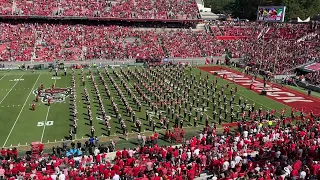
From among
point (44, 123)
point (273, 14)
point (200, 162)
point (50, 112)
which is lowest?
point (44, 123)

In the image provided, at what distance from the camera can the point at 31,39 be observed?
47094 mm

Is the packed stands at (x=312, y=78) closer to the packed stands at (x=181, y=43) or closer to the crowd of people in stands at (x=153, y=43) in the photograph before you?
the crowd of people in stands at (x=153, y=43)

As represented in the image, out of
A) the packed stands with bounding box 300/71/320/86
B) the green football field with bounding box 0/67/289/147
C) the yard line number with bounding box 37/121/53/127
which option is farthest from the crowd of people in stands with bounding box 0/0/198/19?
the yard line number with bounding box 37/121/53/127

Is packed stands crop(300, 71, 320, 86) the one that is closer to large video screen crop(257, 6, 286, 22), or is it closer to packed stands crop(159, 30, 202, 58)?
large video screen crop(257, 6, 286, 22)

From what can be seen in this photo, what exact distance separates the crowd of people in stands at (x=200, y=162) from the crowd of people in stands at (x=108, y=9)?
40851 millimetres

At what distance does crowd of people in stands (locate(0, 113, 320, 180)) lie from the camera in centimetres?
1177

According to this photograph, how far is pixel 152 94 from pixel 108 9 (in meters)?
33.3

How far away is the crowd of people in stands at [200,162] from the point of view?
11.8m

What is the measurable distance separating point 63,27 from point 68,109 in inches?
1217

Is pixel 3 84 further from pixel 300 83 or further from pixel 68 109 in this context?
pixel 300 83

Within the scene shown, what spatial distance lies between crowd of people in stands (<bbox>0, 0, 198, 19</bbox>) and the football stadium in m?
0.19

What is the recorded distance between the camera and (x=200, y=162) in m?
13.4

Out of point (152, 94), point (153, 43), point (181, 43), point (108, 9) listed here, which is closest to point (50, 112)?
point (152, 94)

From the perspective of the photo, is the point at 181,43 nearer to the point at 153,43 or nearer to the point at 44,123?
the point at 153,43
